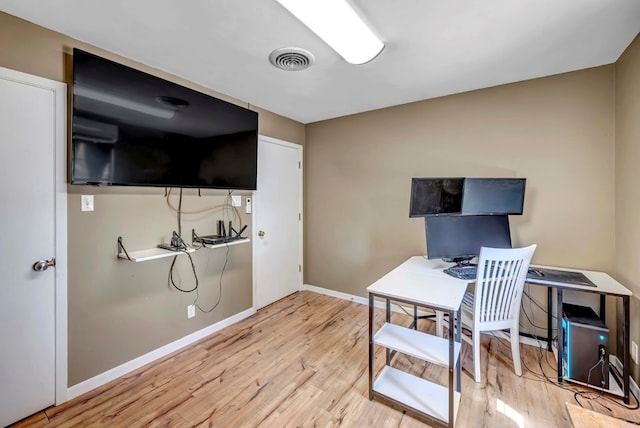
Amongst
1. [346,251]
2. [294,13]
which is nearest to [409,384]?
[346,251]

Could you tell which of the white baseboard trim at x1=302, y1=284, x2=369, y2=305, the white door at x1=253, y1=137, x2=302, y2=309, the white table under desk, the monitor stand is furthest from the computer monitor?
the white door at x1=253, y1=137, x2=302, y2=309

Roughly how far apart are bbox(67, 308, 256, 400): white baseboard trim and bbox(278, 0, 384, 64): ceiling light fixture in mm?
2657

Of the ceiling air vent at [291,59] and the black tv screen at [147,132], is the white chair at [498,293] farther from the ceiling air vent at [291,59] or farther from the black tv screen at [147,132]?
the black tv screen at [147,132]

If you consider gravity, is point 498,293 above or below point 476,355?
above

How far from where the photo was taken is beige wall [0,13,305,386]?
174 cm

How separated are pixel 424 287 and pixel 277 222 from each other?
6.80 ft

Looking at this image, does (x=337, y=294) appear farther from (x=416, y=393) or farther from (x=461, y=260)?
(x=416, y=393)

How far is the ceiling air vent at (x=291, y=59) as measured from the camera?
6.41 ft

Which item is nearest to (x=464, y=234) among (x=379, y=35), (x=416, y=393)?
(x=416, y=393)

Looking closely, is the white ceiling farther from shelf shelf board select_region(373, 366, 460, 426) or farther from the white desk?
shelf shelf board select_region(373, 366, 460, 426)

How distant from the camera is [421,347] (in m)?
1.71

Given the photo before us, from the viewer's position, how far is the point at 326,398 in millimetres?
1874

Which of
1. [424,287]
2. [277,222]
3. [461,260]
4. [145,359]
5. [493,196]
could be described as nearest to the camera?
[424,287]

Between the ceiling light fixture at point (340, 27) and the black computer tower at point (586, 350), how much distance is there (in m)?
2.34
